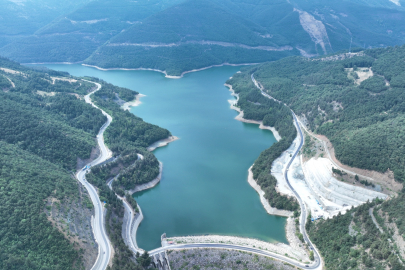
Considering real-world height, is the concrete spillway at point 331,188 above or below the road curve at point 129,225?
above

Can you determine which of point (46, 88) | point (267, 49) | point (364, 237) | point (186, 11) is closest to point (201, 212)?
point (364, 237)

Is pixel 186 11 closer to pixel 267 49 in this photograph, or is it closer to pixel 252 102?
pixel 267 49

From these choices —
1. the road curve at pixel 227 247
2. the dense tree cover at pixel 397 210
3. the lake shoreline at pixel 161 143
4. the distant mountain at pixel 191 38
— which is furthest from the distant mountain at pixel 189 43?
the dense tree cover at pixel 397 210

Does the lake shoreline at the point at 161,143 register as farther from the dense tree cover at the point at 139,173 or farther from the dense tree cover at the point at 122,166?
the dense tree cover at the point at 139,173

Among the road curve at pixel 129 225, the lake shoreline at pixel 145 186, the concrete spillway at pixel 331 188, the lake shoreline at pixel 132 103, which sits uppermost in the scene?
the concrete spillway at pixel 331 188

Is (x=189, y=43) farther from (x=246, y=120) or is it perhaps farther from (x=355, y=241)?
(x=355, y=241)

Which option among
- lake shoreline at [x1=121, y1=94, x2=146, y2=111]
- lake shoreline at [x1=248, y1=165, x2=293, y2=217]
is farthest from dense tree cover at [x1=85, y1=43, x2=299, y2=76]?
lake shoreline at [x1=248, y1=165, x2=293, y2=217]

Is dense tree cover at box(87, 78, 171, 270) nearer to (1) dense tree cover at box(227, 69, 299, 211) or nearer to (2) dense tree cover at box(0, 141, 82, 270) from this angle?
(2) dense tree cover at box(0, 141, 82, 270)
